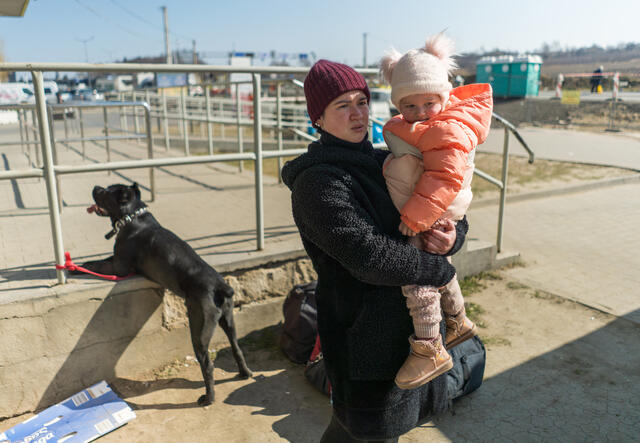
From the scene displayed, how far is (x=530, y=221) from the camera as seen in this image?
652 centimetres

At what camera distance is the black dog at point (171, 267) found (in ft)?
9.58

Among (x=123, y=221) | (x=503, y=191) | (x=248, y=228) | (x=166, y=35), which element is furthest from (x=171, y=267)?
(x=166, y=35)

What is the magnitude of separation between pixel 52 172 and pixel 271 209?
2632 mm

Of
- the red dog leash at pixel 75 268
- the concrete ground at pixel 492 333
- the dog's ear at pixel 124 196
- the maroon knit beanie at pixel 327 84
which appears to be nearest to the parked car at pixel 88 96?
the concrete ground at pixel 492 333

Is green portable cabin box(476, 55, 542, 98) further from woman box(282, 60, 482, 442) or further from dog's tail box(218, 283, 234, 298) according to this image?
woman box(282, 60, 482, 442)

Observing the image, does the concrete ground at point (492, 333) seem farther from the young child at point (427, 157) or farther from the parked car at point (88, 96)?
the parked car at point (88, 96)

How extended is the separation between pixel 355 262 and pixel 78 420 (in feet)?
7.03

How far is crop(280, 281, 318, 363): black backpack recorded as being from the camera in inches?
134

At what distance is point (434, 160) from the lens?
61.4 inches

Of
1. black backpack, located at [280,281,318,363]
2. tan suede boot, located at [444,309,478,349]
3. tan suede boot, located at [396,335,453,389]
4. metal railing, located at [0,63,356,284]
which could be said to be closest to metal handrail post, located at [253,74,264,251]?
metal railing, located at [0,63,356,284]

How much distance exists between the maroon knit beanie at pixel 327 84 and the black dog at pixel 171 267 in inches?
62.2

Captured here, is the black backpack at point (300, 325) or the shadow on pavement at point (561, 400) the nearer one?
the shadow on pavement at point (561, 400)

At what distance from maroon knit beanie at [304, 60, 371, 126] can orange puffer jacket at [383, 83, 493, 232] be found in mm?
202

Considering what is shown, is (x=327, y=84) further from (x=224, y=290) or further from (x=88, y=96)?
(x=88, y=96)
